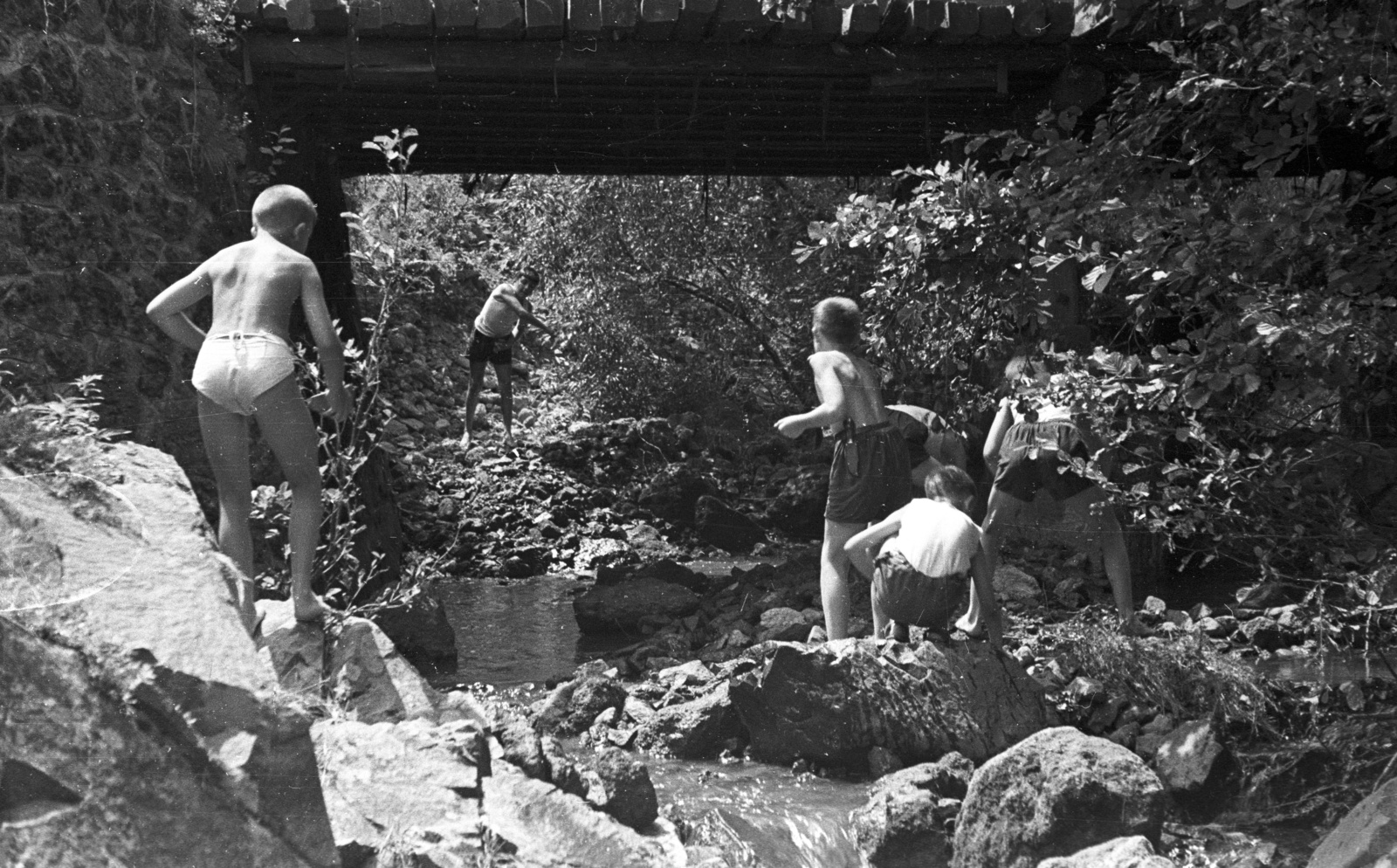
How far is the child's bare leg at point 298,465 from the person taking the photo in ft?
15.9

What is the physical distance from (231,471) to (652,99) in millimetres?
5536

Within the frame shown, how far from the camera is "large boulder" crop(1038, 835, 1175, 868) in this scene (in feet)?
13.0

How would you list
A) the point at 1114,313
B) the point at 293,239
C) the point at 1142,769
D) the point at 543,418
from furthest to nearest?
the point at 543,418 → the point at 1114,313 → the point at 293,239 → the point at 1142,769

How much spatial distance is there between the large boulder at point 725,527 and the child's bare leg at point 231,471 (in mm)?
8375

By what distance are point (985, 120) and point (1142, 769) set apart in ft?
20.6

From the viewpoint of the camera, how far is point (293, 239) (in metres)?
4.99

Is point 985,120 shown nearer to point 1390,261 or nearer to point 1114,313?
point 1114,313

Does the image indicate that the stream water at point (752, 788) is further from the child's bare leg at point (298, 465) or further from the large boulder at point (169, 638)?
the large boulder at point (169, 638)

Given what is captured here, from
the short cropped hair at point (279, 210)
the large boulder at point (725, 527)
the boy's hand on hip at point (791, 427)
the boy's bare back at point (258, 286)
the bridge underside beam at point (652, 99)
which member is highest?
the bridge underside beam at point (652, 99)

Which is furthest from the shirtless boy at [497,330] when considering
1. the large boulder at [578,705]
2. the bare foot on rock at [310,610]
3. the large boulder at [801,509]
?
the bare foot on rock at [310,610]

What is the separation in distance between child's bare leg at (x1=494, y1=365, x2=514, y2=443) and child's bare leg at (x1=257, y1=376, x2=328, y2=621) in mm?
7797

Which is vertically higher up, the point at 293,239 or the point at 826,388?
the point at 293,239

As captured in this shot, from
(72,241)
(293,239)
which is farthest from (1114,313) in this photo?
(72,241)

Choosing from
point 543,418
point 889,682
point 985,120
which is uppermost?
point 985,120
